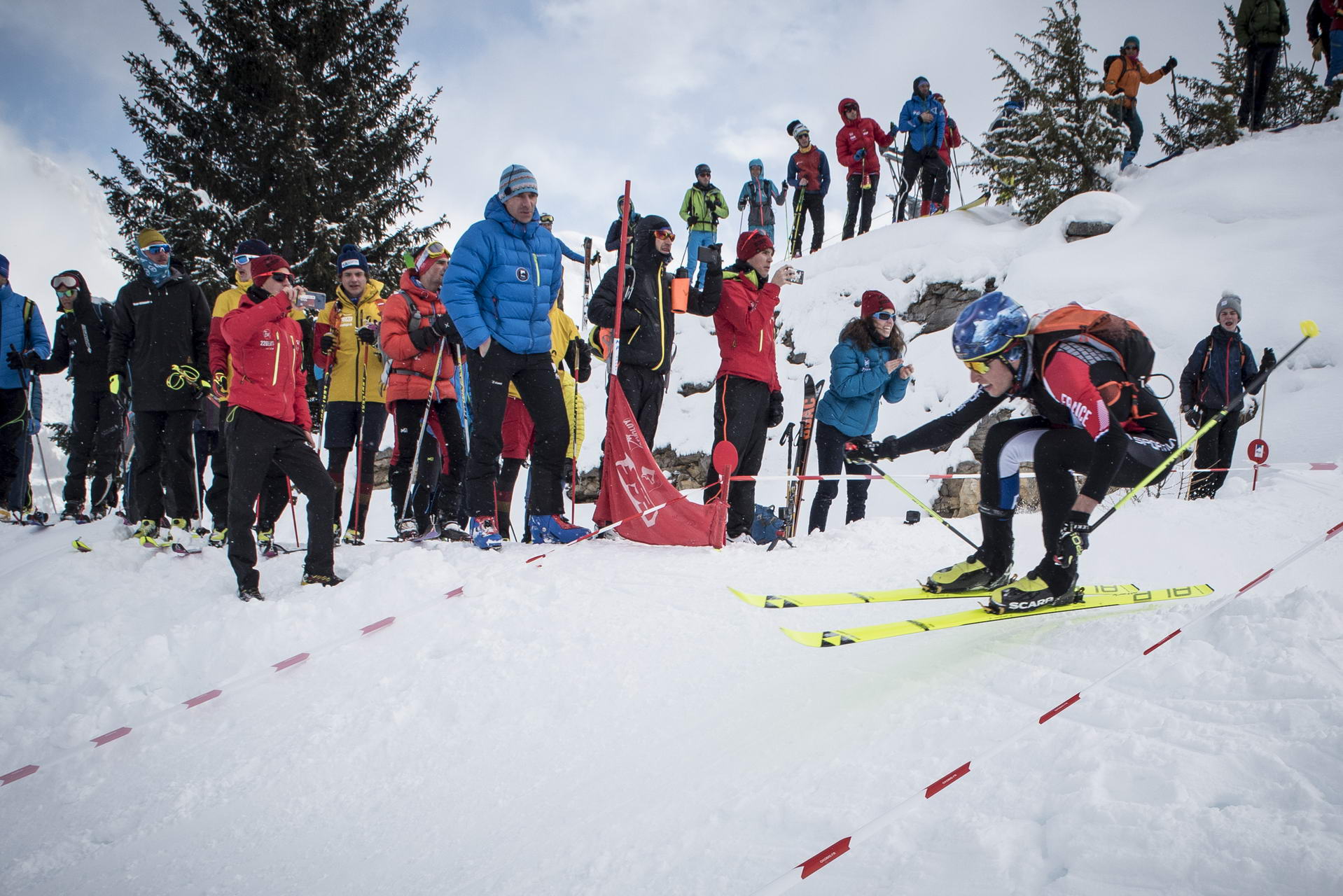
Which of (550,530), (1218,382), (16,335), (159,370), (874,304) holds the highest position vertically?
(874,304)

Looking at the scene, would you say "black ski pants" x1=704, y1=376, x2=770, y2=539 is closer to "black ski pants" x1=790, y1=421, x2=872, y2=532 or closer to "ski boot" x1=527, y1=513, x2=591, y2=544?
"black ski pants" x1=790, y1=421, x2=872, y2=532

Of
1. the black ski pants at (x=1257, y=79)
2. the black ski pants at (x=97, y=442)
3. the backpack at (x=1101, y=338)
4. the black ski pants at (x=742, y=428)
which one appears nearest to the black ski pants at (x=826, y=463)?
the black ski pants at (x=742, y=428)

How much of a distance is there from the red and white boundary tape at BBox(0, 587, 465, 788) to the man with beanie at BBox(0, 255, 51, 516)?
19.3 feet

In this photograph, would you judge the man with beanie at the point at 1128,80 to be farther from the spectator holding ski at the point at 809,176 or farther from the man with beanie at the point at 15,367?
the man with beanie at the point at 15,367

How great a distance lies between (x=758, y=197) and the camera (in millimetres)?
13211

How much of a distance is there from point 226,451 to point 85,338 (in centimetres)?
298

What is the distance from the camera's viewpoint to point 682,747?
2270mm

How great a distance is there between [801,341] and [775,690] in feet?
36.4

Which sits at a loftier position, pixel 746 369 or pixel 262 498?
pixel 746 369

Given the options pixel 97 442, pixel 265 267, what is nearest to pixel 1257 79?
pixel 265 267

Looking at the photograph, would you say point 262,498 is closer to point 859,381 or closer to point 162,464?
point 162,464

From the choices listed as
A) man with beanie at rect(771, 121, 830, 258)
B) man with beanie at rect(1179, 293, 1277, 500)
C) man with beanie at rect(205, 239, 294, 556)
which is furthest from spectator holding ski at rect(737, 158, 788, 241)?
man with beanie at rect(205, 239, 294, 556)

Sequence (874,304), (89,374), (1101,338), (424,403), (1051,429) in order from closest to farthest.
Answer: (1101,338), (1051,429), (424,403), (874,304), (89,374)

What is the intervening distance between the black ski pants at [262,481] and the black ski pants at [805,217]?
Answer: 11462mm
